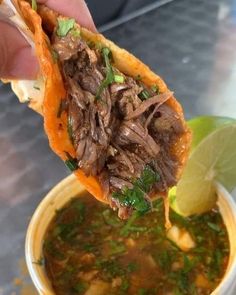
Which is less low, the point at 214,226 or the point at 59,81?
the point at 59,81

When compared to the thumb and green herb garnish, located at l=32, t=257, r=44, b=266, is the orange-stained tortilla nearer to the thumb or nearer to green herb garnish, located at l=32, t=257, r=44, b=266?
the thumb

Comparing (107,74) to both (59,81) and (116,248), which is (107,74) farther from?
(116,248)

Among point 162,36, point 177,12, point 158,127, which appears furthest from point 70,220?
point 177,12

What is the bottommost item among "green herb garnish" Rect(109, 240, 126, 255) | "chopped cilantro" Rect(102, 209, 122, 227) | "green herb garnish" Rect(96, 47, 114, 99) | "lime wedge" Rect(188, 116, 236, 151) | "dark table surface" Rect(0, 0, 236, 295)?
"dark table surface" Rect(0, 0, 236, 295)

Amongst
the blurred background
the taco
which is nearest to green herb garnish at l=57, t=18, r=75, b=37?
the taco

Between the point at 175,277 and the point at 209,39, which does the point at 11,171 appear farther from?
the point at 209,39

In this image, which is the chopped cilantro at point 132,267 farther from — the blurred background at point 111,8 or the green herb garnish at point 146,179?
the blurred background at point 111,8

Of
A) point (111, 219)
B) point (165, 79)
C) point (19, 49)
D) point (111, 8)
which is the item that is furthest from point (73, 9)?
point (111, 8)
